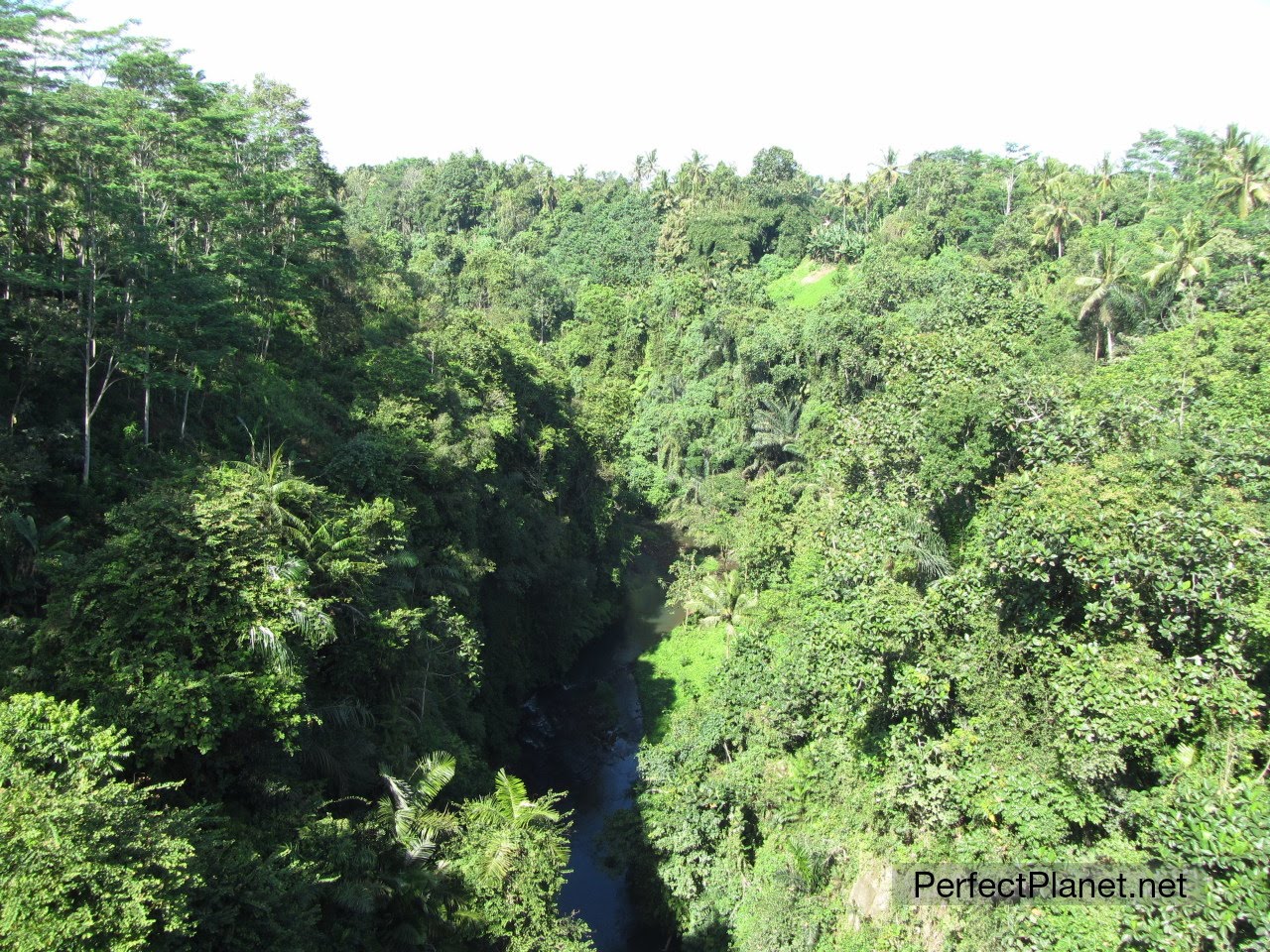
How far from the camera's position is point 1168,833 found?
11414mm

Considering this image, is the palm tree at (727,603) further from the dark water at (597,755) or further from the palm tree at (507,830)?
the palm tree at (507,830)

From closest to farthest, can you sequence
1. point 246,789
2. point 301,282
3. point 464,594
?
point 246,789, point 464,594, point 301,282

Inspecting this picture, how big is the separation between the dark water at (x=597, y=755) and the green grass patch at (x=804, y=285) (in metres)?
31.5

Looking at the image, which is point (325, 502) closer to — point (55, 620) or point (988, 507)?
point (55, 620)

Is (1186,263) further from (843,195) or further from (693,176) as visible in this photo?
(693,176)

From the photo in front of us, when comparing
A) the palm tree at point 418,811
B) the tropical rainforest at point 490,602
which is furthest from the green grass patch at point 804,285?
the palm tree at point 418,811

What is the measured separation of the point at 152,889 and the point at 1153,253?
43665 millimetres

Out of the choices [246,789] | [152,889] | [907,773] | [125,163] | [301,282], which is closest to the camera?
[152,889]

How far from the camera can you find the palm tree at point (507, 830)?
16219 mm

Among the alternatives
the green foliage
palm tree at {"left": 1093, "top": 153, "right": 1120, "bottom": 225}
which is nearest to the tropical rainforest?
the green foliage

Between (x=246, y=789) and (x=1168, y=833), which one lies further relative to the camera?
(x=246, y=789)

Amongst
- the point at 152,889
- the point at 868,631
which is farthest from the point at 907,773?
the point at 152,889

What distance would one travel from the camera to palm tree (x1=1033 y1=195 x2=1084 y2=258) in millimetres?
48688

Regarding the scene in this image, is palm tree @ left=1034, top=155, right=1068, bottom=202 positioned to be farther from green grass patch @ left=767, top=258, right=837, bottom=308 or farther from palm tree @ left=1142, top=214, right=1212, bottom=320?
palm tree @ left=1142, top=214, right=1212, bottom=320
